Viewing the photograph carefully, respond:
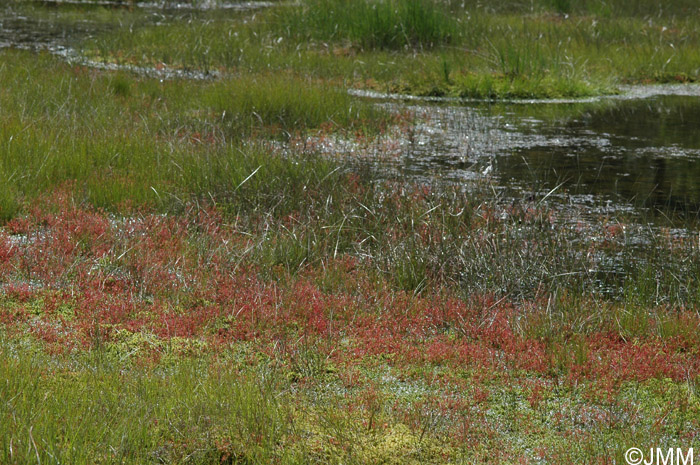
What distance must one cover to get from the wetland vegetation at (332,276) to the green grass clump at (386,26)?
9.56ft

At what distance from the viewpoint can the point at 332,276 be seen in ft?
21.1

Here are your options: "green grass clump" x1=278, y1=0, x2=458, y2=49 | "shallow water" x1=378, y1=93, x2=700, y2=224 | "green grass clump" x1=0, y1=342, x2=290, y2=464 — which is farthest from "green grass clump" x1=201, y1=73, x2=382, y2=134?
"green grass clump" x1=0, y1=342, x2=290, y2=464

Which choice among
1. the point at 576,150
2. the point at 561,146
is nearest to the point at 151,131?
the point at 561,146

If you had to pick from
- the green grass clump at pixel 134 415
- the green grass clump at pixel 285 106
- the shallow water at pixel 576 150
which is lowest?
the shallow water at pixel 576 150

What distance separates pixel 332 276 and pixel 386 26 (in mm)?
11036

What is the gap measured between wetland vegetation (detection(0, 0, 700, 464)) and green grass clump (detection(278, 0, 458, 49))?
2914 millimetres

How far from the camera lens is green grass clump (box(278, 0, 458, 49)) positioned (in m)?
16.7

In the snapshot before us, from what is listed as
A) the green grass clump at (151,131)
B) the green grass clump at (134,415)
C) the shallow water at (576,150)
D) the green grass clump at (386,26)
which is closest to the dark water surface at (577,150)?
the shallow water at (576,150)

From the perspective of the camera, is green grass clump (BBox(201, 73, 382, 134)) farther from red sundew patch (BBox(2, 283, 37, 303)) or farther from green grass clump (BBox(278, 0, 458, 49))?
red sundew patch (BBox(2, 283, 37, 303))

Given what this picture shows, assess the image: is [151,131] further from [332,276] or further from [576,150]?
[576,150]

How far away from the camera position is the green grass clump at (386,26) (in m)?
16.7

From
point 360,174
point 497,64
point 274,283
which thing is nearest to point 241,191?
point 360,174

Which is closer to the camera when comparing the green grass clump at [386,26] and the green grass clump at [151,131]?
the green grass clump at [151,131]

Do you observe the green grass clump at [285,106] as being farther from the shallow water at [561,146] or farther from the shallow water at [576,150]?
the shallow water at [576,150]
